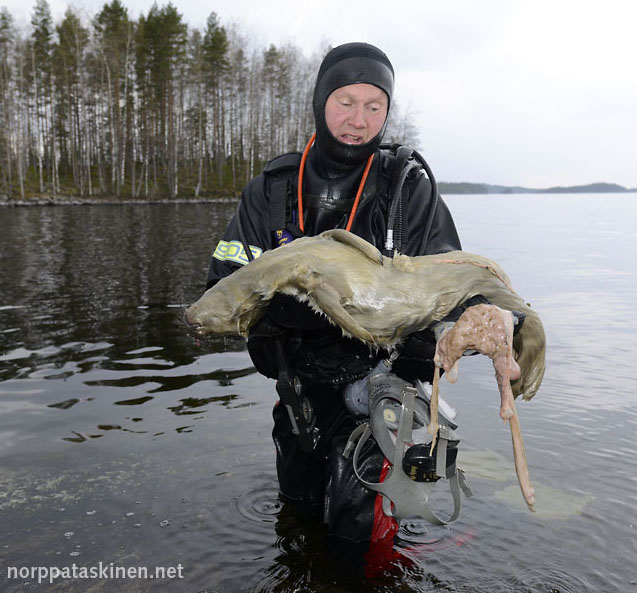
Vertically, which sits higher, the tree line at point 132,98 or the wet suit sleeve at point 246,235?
the tree line at point 132,98

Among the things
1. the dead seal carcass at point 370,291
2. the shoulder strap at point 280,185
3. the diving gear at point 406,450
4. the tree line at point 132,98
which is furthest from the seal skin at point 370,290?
the tree line at point 132,98

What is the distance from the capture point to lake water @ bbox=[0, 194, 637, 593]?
396 centimetres

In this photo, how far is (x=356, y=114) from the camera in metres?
3.90

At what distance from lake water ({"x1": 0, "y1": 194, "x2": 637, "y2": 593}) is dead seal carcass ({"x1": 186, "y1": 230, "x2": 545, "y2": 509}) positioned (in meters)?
1.92

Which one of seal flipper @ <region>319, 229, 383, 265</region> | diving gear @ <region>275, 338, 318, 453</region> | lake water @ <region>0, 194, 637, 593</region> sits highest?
seal flipper @ <region>319, 229, 383, 265</region>

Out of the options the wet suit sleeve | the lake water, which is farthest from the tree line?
the wet suit sleeve

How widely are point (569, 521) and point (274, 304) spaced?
3.25 meters

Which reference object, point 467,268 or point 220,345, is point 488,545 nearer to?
point 467,268

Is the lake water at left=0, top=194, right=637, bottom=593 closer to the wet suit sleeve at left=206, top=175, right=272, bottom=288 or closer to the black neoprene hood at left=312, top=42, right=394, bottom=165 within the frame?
the wet suit sleeve at left=206, top=175, right=272, bottom=288

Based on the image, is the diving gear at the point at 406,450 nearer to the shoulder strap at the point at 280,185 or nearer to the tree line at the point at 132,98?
the shoulder strap at the point at 280,185

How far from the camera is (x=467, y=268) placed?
2965 millimetres

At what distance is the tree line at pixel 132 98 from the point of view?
51812mm

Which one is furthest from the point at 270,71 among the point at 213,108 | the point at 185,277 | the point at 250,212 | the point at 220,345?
the point at 250,212

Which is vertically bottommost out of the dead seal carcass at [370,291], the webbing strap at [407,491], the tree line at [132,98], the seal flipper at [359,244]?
the webbing strap at [407,491]
